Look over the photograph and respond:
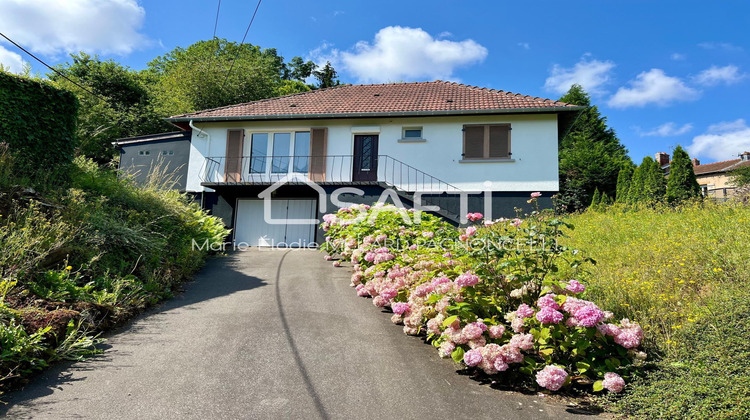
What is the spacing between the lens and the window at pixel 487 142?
12.1m

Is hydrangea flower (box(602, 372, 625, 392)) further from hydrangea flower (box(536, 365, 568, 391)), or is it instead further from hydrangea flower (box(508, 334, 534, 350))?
hydrangea flower (box(508, 334, 534, 350))

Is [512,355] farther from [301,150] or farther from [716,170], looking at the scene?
[716,170]

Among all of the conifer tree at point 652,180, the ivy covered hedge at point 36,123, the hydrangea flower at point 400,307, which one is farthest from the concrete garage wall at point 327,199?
the hydrangea flower at point 400,307

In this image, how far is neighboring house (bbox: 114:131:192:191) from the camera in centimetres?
1405

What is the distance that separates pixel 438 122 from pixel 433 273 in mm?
8619

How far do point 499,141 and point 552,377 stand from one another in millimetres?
9821

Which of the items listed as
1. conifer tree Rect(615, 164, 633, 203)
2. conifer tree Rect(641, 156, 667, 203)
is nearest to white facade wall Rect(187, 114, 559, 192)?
conifer tree Rect(641, 156, 667, 203)

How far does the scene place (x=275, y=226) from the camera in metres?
13.3

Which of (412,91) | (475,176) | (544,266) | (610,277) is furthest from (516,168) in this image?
(544,266)

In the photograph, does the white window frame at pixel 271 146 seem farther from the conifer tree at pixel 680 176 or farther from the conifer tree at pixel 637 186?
the conifer tree at pixel 680 176

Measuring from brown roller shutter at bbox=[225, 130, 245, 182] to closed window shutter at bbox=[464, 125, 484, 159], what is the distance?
7302mm

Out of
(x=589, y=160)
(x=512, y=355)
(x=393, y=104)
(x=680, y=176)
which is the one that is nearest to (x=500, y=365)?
(x=512, y=355)

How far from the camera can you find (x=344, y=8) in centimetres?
838

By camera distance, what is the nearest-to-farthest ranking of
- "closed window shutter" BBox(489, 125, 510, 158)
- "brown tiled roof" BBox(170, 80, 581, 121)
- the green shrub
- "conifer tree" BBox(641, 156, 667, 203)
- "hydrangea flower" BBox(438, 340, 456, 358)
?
1. the green shrub
2. "hydrangea flower" BBox(438, 340, 456, 358)
3. "closed window shutter" BBox(489, 125, 510, 158)
4. "brown tiled roof" BBox(170, 80, 581, 121)
5. "conifer tree" BBox(641, 156, 667, 203)
